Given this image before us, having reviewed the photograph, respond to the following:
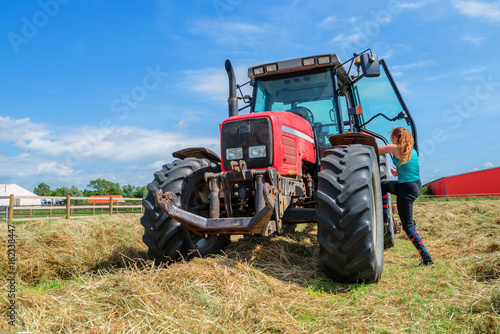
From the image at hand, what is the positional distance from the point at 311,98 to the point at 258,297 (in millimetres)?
3471

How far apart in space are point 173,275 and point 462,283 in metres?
2.70

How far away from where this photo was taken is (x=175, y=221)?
4344 millimetres

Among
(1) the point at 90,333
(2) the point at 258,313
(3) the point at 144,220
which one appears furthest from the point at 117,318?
(3) the point at 144,220

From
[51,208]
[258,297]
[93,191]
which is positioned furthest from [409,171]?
[93,191]

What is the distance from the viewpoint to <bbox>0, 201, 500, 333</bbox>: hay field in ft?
8.14

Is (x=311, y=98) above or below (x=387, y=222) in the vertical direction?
above

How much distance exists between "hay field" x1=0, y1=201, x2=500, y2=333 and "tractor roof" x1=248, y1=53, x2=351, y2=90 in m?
2.53

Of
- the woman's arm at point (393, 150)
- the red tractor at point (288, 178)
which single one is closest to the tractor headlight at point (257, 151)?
the red tractor at point (288, 178)

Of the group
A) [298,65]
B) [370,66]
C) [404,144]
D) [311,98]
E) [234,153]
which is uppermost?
[298,65]

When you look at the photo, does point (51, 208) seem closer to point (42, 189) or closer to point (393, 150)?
point (393, 150)

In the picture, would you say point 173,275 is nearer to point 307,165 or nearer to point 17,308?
point 17,308

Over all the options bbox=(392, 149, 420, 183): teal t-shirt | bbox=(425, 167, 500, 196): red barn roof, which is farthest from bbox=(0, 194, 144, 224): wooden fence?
bbox=(425, 167, 500, 196): red barn roof

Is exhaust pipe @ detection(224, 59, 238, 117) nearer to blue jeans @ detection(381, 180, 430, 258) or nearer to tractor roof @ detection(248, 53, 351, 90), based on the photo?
tractor roof @ detection(248, 53, 351, 90)

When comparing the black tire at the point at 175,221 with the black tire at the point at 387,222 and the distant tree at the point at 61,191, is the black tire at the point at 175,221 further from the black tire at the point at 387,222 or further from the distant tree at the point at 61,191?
the distant tree at the point at 61,191
